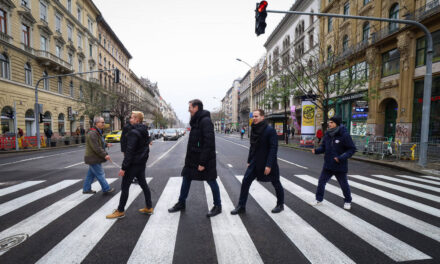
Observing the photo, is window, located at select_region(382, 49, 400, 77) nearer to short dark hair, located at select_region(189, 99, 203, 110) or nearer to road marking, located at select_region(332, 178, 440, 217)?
road marking, located at select_region(332, 178, 440, 217)

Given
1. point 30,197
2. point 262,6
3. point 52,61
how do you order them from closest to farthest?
point 30,197 → point 262,6 → point 52,61

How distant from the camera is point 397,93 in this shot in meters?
15.5

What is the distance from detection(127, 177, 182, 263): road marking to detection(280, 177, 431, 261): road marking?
8.61 ft

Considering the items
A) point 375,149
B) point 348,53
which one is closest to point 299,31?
point 348,53

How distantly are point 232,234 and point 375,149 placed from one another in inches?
439

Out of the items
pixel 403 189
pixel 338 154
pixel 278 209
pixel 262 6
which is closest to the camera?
pixel 278 209

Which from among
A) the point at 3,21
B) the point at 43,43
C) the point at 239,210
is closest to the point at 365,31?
the point at 239,210

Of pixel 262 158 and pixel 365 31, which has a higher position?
pixel 365 31

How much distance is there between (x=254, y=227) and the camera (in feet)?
10.3

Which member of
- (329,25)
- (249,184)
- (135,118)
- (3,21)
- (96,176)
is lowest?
(96,176)

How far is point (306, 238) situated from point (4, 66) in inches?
1051

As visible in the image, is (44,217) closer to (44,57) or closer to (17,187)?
(17,187)

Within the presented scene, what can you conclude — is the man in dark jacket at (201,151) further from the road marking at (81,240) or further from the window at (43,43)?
the window at (43,43)

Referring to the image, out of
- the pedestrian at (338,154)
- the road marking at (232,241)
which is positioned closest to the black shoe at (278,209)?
the road marking at (232,241)
